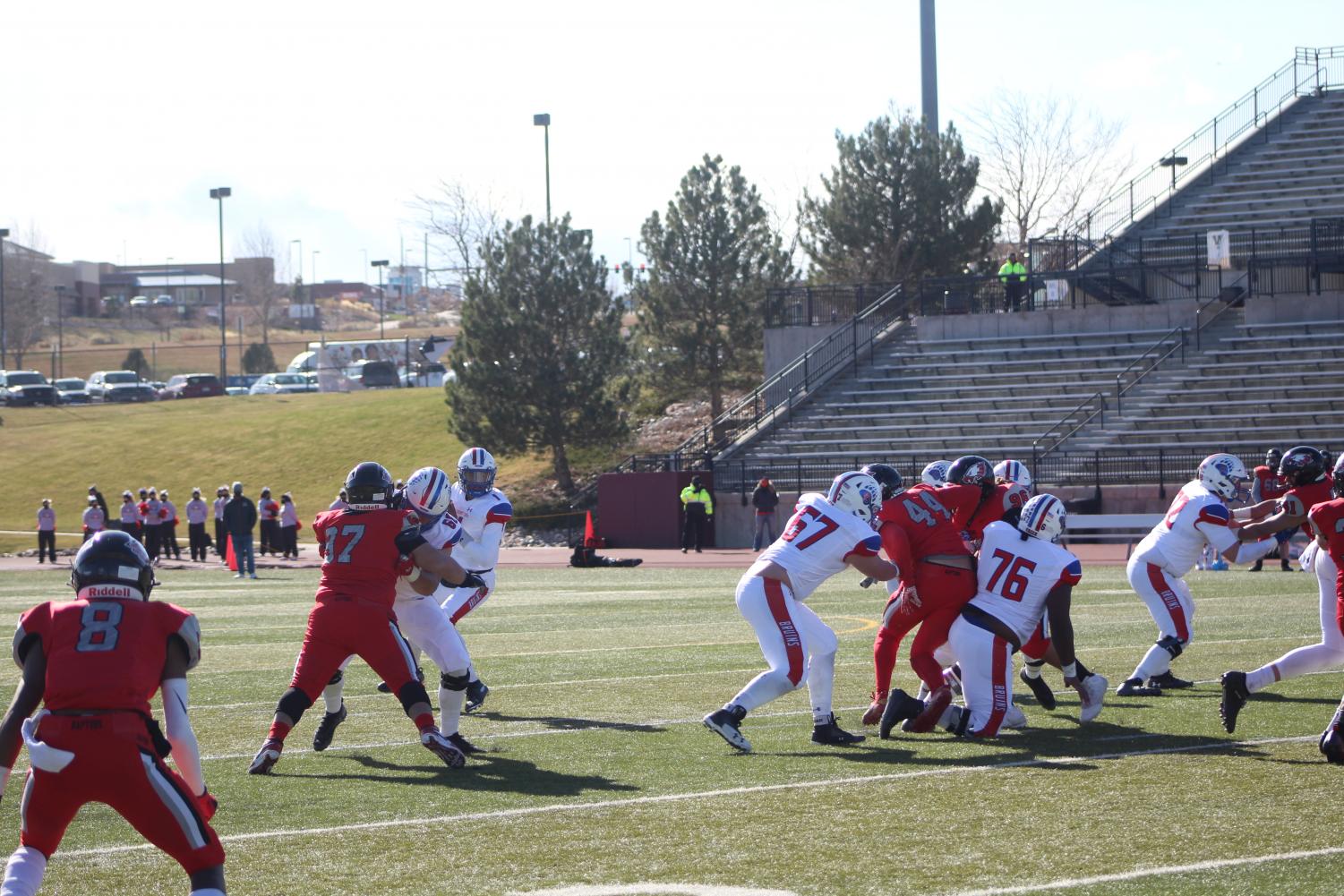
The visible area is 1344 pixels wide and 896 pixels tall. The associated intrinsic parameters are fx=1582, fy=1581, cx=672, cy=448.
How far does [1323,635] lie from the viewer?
29.4 ft

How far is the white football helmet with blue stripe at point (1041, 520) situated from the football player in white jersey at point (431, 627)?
140 inches

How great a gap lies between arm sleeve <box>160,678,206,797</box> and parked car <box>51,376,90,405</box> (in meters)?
64.3

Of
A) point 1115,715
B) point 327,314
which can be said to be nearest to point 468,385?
point 1115,715

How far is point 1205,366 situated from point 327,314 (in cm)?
11572

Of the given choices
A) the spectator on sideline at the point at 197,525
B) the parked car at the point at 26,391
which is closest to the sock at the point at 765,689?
the spectator on sideline at the point at 197,525

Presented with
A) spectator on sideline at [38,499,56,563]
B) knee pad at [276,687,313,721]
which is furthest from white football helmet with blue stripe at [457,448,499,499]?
spectator on sideline at [38,499,56,563]

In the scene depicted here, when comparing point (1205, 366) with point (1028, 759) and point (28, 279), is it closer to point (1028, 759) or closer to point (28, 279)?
A: point (1028, 759)

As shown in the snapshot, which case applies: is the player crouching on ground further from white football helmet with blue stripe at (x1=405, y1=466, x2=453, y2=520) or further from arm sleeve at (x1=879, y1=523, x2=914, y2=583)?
white football helmet with blue stripe at (x1=405, y1=466, x2=453, y2=520)

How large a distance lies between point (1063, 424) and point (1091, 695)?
2420 centimetres

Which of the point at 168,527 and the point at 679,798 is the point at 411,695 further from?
the point at 168,527

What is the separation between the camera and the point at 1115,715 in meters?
10.4

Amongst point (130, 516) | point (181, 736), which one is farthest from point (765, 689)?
point (130, 516)

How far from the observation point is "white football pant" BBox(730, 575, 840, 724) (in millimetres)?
9086

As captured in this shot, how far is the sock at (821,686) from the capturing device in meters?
9.34
